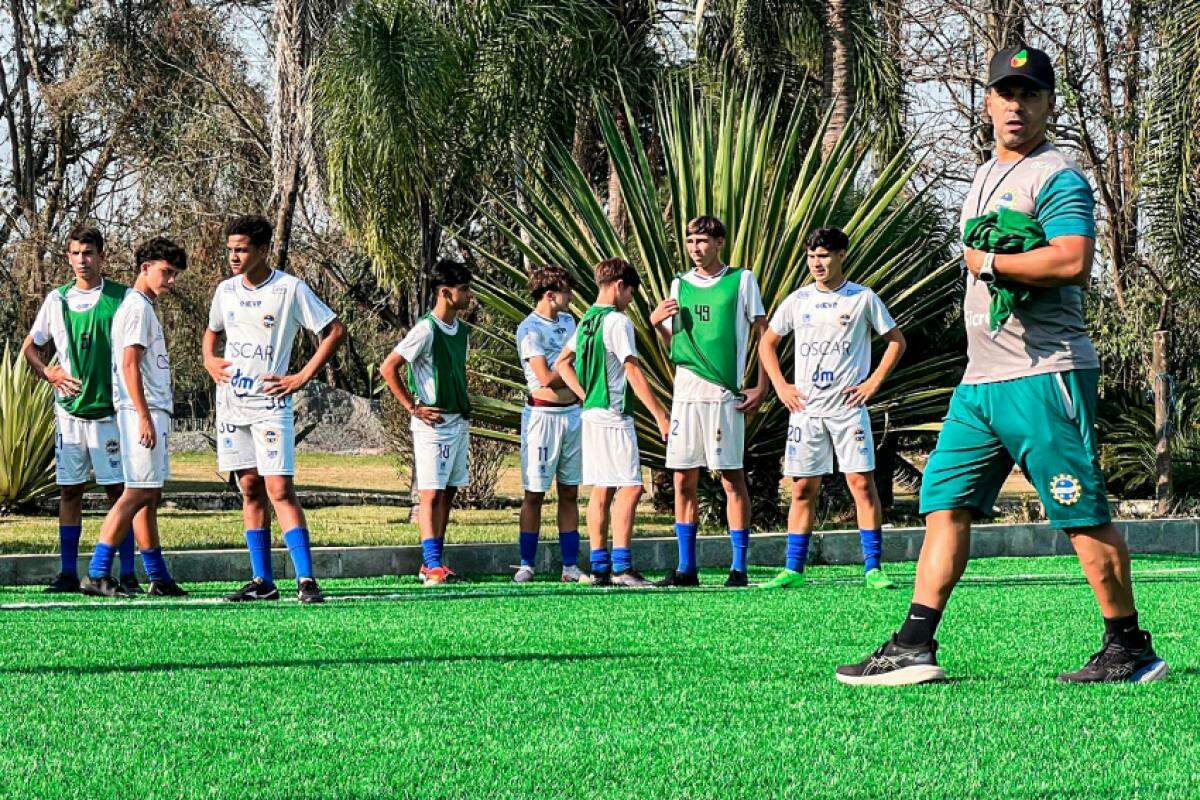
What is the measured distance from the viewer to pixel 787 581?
29.1 ft

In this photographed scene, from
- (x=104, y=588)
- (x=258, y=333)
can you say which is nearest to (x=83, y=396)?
(x=104, y=588)

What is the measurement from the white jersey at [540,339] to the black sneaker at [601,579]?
53.4 inches

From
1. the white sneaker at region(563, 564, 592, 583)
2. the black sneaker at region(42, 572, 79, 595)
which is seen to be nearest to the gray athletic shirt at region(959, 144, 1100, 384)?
the white sneaker at region(563, 564, 592, 583)

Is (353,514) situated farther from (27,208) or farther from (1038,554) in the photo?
(27,208)

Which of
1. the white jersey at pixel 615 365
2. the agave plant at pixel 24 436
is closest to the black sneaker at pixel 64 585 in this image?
the white jersey at pixel 615 365

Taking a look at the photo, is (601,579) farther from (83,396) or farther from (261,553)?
(83,396)

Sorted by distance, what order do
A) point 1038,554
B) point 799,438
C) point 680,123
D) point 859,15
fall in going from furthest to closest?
point 859,15, point 680,123, point 1038,554, point 799,438

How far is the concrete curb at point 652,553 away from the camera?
1005 cm

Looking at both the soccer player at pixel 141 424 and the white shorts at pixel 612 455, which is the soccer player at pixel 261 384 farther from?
the white shorts at pixel 612 455

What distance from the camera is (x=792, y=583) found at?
888cm

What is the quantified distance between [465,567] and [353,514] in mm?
7097

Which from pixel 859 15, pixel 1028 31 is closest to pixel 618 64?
pixel 859 15

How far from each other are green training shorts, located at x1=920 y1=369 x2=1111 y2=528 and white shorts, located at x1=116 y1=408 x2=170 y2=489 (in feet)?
15.9

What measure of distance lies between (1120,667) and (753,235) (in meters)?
8.99
